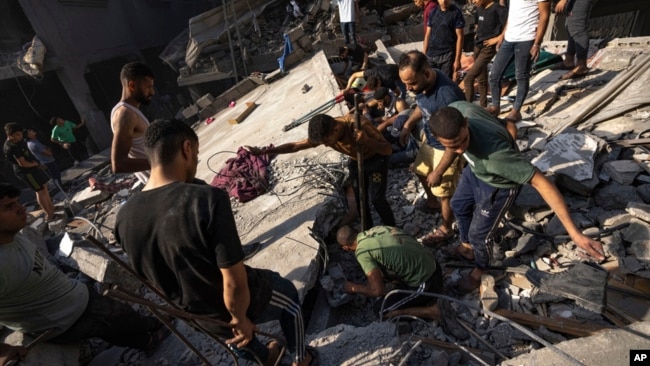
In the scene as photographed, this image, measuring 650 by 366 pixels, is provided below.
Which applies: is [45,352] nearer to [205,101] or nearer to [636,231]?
[636,231]

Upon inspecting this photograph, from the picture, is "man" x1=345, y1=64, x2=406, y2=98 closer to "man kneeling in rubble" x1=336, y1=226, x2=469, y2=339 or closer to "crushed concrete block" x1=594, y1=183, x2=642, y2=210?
"man kneeling in rubble" x1=336, y1=226, x2=469, y2=339

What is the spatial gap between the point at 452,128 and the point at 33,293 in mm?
3112

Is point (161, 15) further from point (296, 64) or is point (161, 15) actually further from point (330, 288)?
point (330, 288)

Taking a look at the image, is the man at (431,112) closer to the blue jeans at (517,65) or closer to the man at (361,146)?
the man at (361,146)

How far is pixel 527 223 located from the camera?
10.7 feet

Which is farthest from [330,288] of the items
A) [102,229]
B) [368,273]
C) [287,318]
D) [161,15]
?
[161,15]

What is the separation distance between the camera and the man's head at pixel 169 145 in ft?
5.38

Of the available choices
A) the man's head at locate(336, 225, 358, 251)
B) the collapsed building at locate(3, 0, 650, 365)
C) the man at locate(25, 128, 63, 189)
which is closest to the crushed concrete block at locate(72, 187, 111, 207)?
the man at locate(25, 128, 63, 189)

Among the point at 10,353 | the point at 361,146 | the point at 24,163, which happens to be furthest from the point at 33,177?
the point at 361,146

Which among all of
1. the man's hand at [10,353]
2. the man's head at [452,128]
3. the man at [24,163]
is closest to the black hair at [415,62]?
the man's head at [452,128]

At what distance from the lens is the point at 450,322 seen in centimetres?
260

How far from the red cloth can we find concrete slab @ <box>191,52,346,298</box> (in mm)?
135

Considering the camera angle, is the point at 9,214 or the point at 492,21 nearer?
the point at 9,214

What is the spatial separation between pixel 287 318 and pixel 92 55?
626 inches
